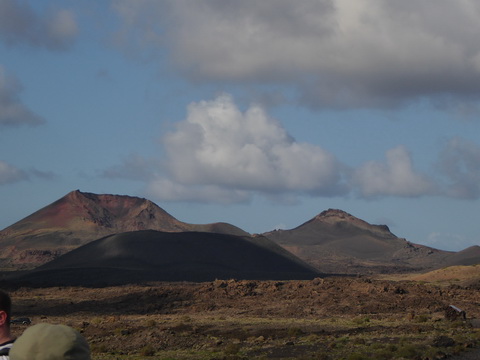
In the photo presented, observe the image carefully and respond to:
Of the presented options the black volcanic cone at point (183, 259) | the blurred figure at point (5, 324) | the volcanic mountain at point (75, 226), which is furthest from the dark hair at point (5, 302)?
the volcanic mountain at point (75, 226)

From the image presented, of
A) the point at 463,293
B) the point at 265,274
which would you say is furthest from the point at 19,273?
the point at 463,293

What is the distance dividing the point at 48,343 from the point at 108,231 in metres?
172

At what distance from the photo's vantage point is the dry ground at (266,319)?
25219 millimetres

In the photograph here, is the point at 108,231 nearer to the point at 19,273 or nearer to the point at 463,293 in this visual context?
the point at 19,273

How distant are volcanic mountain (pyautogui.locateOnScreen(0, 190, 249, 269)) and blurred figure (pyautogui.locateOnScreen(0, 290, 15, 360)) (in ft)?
468

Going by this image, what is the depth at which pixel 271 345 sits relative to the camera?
88.2ft

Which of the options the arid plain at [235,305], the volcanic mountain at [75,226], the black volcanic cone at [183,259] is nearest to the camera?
the arid plain at [235,305]

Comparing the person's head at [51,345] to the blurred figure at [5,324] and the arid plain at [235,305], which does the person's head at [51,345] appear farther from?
the arid plain at [235,305]

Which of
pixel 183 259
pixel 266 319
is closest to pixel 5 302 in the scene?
pixel 266 319

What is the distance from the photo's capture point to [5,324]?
17.5ft

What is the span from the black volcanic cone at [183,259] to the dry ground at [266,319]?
1295 inches

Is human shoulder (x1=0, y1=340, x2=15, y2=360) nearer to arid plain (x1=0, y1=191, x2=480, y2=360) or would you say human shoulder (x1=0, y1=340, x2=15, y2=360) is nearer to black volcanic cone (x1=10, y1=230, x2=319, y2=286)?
arid plain (x1=0, y1=191, x2=480, y2=360)

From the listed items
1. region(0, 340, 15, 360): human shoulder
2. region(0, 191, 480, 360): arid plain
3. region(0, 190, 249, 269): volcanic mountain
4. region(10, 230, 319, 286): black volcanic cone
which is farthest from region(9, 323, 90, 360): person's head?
region(0, 190, 249, 269): volcanic mountain

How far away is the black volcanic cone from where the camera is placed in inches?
4090
